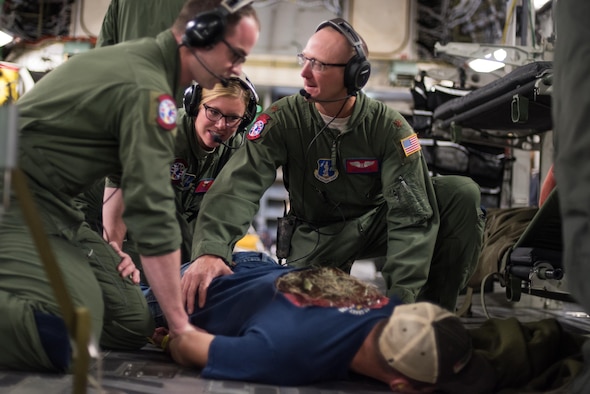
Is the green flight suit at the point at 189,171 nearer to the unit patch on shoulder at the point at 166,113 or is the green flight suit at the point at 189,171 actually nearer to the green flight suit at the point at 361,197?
the green flight suit at the point at 361,197

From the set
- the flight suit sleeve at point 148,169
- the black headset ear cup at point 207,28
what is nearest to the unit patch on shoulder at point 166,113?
the flight suit sleeve at point 148,169

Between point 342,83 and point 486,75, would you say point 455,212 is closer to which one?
point 342,83

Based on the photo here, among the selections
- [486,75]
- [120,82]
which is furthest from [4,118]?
[486,75]

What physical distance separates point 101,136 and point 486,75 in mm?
4700

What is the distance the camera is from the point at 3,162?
3.39ft

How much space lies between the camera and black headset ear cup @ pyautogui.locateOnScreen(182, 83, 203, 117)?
2.62 metres

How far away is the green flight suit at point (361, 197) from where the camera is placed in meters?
2.42

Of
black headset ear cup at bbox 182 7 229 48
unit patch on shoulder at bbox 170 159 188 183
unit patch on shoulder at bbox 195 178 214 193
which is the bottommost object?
unit patch on shoulder at bbox 195 178 214 193

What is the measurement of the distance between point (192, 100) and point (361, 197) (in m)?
0.85

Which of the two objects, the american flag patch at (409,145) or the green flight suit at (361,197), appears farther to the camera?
the american flag patch at (409,145)

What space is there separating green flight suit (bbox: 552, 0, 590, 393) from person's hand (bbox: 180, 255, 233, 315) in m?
1.11

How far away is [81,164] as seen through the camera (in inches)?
66.6

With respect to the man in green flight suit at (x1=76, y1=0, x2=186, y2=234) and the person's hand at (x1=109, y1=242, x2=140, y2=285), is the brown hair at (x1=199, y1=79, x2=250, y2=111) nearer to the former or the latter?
the man in green flight suit at (x1=76, y1=0, x2=186, y2=234)

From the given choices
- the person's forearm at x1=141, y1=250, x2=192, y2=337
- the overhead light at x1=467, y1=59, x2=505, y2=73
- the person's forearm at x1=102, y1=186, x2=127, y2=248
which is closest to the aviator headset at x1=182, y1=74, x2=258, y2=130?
the person's forearm at x1=102, y1=186, x2=127, y2=248
